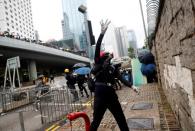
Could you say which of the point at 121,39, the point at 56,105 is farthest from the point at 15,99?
the point at 121,39

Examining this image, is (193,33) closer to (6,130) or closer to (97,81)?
(97,81)

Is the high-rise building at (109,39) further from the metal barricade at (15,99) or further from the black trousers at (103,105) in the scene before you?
the black trousers at (103,105)

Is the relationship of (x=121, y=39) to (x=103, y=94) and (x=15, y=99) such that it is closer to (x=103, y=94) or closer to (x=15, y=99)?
(x=15, y=99)

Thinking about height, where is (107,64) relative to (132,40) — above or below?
below

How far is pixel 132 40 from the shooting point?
483 ft

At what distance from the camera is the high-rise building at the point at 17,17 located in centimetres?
10238

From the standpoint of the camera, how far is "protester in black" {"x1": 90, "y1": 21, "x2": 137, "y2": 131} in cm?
436

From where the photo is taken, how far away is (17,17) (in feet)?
388

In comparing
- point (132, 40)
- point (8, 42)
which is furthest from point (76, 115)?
point (132, 40)

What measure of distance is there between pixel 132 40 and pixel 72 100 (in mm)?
141066

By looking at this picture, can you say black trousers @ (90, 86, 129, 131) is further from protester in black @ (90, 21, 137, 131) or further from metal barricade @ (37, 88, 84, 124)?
metal barricade @ (37, 88, 84, 124)

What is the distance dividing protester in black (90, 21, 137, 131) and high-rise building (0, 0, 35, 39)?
92.9m

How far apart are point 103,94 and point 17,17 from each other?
12370 centimetres

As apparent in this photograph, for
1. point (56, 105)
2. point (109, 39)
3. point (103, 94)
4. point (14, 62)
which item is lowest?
point (56, 105)
